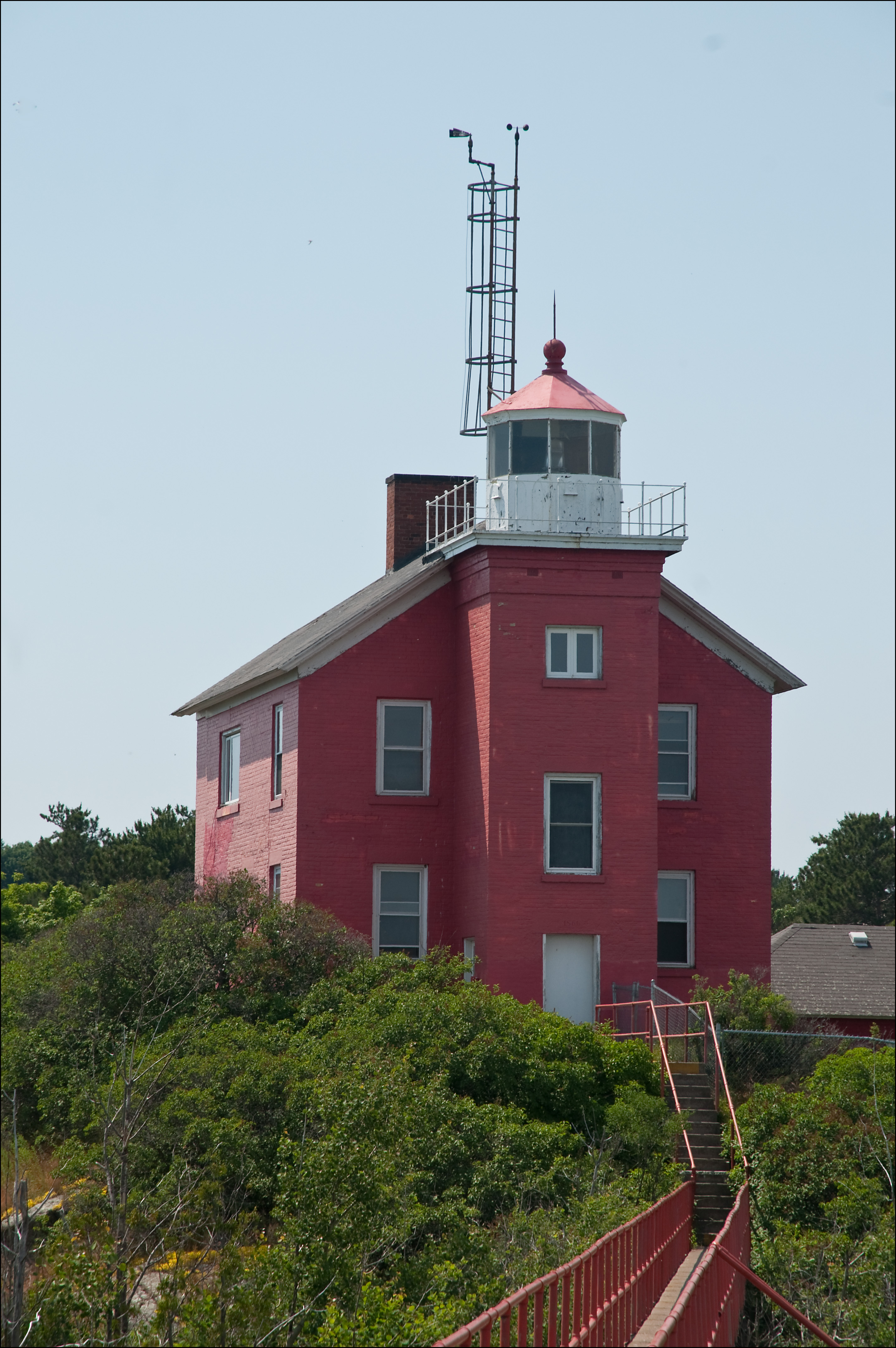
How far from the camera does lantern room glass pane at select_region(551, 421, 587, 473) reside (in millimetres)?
28781

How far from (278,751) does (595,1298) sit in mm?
21244

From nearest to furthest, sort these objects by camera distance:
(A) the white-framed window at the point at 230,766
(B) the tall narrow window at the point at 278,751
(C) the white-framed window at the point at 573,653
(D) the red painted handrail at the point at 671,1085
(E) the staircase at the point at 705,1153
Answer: (E) the staircase at the point at 705,1153, (D) the red painted handrail at the point at 671,1085, (C) the white-framed window at the point at 573,653, (B) the tall narrow window at the point at 278,751, (A) the white-framed window at the point at 230,766

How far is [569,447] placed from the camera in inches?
1136

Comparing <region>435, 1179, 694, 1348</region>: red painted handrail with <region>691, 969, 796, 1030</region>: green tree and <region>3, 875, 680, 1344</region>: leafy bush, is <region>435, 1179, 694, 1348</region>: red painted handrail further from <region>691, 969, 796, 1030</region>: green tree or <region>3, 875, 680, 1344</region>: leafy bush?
<region>691, 969, 796, 1030</region>: green tree

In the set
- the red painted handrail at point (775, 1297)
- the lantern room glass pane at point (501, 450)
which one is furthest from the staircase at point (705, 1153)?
the lantern room glass pane at point (501, 450)

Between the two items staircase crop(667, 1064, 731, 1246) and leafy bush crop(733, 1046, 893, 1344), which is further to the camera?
staircase crop(667, 1064, 731, 1246)

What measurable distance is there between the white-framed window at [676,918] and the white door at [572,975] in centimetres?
274

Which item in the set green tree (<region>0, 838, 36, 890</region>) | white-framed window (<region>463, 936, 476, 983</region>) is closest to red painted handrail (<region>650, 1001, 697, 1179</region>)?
white-framed window (<region>463, 936, 476, 983</region>)

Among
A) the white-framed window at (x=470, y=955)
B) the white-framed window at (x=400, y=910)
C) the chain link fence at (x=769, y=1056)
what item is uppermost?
the white-framed window at (x=400, y=910)

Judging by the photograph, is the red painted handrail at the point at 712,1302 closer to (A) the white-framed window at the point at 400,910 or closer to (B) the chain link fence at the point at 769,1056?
(B) the chain link fence at the point at 769,1056

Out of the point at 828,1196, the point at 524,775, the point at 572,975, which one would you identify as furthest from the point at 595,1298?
the point at 524,775

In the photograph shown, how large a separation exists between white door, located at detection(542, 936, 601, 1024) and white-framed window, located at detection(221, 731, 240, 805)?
863cm

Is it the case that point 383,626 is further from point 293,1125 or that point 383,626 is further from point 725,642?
point 293,1125

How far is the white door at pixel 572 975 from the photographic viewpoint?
27.2 metres
